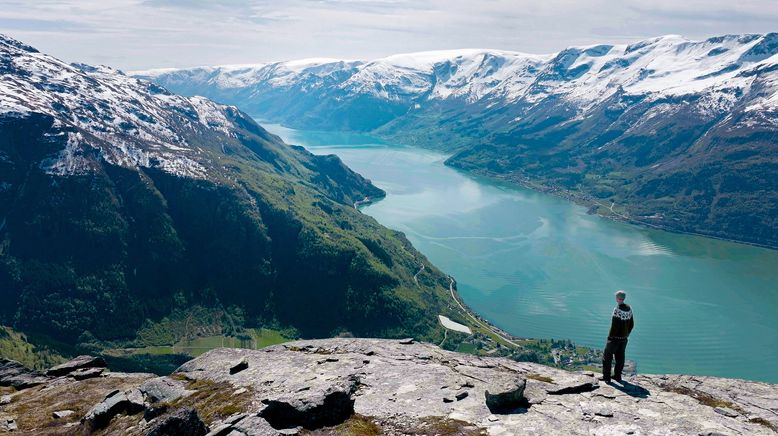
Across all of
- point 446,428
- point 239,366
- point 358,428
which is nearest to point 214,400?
point 239,366

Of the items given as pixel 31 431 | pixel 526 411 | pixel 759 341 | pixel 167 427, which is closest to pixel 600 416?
pixel 526 411

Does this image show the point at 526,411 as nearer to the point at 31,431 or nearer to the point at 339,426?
the point at 339,426

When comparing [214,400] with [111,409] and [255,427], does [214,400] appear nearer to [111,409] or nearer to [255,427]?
[111,409]

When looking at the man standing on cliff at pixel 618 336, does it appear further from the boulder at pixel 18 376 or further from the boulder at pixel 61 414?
the boulder at pixel 18 376

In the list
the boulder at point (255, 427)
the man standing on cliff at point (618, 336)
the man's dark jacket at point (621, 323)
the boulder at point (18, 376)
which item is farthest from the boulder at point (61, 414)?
the man's dark jacket at point (621, 323)

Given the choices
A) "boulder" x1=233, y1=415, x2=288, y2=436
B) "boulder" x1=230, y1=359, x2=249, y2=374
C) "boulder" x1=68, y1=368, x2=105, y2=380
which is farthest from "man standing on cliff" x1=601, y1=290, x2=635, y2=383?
"boulder" x1=68, y1=368, x2=105, y2=380

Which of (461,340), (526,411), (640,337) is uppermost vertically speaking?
(526,411)

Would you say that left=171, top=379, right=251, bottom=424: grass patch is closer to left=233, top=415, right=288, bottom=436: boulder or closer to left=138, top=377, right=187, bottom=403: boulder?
left=138, top=377, right=187, bottom=403: boulder
